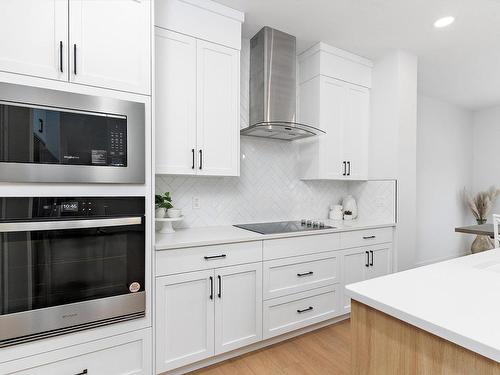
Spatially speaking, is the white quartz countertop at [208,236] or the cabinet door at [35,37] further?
the white quartz countertop at [208,236]

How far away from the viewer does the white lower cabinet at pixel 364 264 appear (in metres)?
2.57

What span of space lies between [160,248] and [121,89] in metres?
0.94

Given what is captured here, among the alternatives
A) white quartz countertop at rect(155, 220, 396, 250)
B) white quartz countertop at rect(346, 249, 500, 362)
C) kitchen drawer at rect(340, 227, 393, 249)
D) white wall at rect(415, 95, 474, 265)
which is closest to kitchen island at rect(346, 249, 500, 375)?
white quartz countertop at rect(346, 249, 500, 362)

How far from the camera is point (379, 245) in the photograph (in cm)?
280

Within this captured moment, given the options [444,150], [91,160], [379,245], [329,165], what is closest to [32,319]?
[91,160]

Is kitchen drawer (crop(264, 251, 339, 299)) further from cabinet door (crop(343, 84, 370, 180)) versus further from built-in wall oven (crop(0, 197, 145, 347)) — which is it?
cabinet door (crop(343, 84, 370, 180))

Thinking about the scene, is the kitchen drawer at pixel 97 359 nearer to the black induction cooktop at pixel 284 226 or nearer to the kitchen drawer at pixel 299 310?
Answer: the kitchen drawer at pixel 299 310

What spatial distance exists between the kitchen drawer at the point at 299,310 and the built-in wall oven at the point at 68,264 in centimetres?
100

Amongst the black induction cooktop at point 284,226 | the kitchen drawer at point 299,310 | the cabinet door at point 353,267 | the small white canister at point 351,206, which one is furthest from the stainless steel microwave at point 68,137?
the small white canister at point 351,206

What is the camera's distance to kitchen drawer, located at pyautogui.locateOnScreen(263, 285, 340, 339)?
2.14 meters

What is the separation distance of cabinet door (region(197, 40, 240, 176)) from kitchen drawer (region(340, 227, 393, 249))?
119 cm

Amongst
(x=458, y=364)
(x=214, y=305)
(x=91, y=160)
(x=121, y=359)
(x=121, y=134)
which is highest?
(x=121, y=134)

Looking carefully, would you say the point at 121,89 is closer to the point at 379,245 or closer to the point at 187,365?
the point at 187,365

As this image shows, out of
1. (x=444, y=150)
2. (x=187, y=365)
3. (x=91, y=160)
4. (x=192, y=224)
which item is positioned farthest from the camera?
(x=444, y=150)
